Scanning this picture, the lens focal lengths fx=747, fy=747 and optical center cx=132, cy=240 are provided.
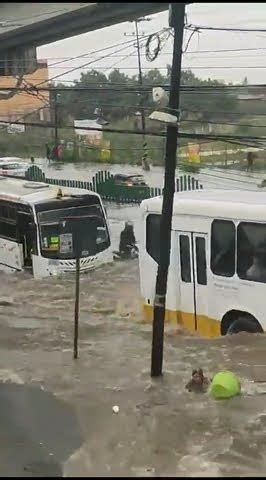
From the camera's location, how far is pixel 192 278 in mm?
11477

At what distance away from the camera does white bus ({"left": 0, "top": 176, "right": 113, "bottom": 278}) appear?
19797 mm

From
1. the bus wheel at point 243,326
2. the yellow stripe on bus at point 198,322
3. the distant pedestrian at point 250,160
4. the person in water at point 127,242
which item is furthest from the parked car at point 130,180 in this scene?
the bus wheel at point 243,326

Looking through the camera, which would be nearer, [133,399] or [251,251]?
[133,399]

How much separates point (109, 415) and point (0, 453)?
1.51 m

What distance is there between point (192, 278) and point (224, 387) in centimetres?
350

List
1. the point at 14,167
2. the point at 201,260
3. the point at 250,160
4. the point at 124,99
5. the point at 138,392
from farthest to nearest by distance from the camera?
the point at 14,167 < the point at 250,160 < the point at 124,99 < the point at 201,260 < the point at 138,392

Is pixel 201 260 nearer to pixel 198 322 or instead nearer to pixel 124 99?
pixel 198 322

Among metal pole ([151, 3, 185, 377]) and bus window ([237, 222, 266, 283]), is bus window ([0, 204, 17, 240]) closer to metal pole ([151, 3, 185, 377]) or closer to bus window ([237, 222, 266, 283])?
bus window ([237, 222, 266, 283])

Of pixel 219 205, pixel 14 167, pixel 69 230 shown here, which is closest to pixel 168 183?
pixel 219 205

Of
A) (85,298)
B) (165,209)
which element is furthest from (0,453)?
(85,298)

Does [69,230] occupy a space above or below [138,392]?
below

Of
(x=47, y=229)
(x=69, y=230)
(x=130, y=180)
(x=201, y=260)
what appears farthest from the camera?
(x=130, y=180)

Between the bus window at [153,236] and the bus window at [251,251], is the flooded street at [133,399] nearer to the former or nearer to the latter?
the bus window at [251,251]

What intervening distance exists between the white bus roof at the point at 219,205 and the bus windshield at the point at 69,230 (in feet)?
23.5
